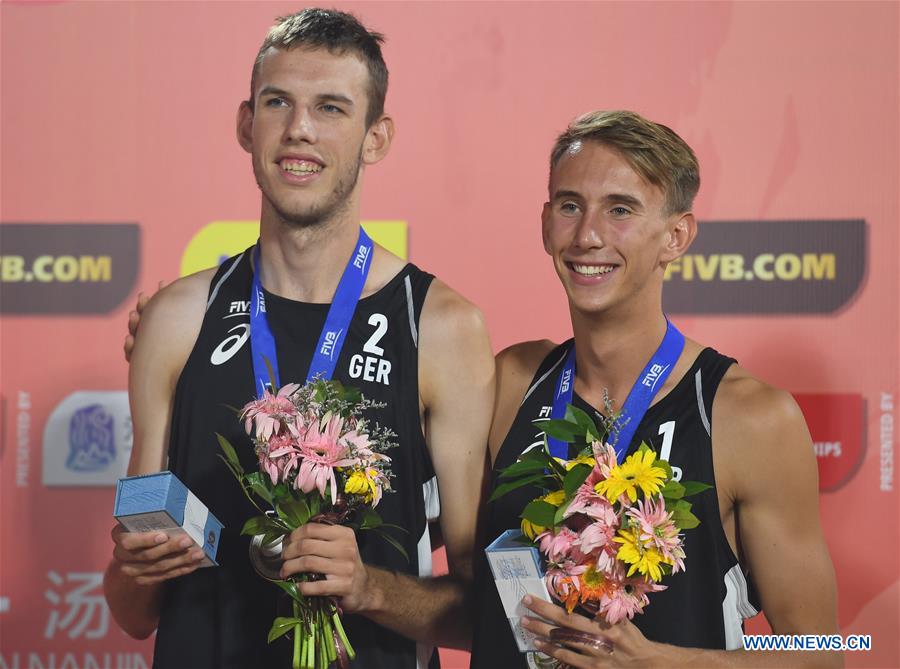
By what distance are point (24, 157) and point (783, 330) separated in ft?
10.2

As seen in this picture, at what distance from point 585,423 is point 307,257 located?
2.94 ft

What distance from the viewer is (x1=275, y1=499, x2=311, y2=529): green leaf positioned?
7.84ft

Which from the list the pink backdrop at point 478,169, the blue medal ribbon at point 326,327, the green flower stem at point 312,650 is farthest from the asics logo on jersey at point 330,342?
the pink backdrop at point 478,169

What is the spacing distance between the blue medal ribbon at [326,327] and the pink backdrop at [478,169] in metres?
1.69

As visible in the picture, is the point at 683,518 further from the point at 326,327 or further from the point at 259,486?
the point at 326,327

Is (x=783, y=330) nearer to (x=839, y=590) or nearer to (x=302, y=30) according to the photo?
(x=839, y=590)

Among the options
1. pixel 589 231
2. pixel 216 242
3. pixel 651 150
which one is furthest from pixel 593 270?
pixel 216 242

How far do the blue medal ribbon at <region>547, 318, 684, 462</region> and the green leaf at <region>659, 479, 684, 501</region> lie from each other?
1.07ft

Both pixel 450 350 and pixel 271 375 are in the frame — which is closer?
pixel 271 375

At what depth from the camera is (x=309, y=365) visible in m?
2.78

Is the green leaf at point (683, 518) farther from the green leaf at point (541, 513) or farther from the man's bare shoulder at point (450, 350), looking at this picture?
the man's bare shoulder at point (450, 350)

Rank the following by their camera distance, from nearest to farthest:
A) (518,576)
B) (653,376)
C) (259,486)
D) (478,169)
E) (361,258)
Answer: (518,576)
(259,486)
(653,376)
(361,258)
(478,169)

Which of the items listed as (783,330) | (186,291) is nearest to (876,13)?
(783,330)

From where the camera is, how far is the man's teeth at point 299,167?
279 centimetres
